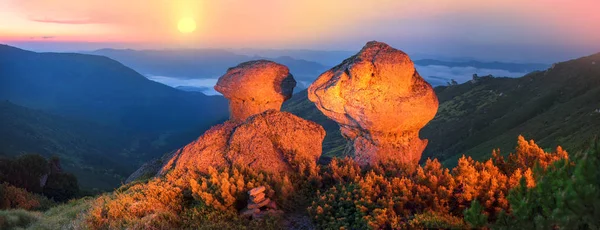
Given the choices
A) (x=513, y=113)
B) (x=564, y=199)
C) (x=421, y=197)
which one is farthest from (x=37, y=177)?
(x=513, y=113)

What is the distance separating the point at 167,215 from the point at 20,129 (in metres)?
174

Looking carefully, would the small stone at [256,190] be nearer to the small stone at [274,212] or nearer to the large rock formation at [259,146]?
the small stone at [274,212]

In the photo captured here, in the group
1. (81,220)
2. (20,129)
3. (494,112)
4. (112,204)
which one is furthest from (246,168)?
(20,129)

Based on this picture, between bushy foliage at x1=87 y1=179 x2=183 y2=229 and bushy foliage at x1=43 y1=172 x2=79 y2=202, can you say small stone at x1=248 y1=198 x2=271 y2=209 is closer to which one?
bushy foliage at x1=87 y1=179 x2=183 y2=229

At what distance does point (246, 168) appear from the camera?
1212 cm

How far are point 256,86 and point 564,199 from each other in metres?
15.9

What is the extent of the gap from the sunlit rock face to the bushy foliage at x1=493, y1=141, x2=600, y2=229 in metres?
7.12

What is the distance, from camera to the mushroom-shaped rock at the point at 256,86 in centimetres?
2009

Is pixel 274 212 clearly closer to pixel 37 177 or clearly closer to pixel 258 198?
pixel 258 198

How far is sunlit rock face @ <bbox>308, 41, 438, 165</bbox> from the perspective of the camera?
13797 mm

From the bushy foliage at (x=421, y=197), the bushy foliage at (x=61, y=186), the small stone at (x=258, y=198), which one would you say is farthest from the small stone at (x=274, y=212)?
the bushy foliage at (x=61, y=186)

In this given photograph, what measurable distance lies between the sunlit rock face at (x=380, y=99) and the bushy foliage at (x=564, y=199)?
712 centimetres

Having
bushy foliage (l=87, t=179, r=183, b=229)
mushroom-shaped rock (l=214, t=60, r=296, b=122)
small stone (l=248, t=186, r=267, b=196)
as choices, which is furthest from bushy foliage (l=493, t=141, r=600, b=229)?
mushroom-shaped rock (l=214, t=60, r=296, b=122)

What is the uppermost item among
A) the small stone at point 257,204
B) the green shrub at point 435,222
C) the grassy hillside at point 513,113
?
the green shrub at point 435,222
